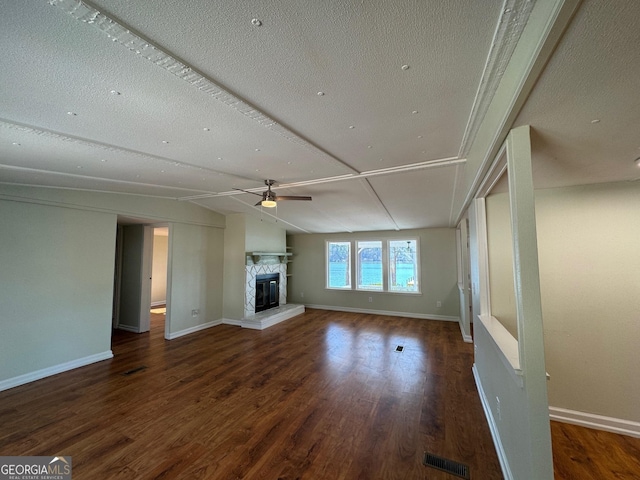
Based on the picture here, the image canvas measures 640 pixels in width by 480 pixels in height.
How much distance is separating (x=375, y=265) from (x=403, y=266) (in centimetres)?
76

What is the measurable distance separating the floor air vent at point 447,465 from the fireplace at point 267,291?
502 centimetres

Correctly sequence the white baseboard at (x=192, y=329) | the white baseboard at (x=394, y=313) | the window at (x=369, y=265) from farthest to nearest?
the window at (x=369, y=265), the white baseboard at (x=394, y=313), the white baseboard at (x=192, y=329)

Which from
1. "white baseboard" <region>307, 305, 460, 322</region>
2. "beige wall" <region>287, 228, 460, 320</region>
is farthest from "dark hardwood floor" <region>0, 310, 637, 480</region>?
"beige wall" <region>287, 228, 460, 320</region>

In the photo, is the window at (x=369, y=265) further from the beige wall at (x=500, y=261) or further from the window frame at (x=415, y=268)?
the beige wall at (x=500, y=261)

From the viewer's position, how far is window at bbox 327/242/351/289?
762 cm

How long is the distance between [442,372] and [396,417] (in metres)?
1.33

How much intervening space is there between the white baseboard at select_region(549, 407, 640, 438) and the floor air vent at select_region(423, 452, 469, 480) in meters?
1.36

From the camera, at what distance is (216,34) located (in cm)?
122

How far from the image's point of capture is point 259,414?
102 inches

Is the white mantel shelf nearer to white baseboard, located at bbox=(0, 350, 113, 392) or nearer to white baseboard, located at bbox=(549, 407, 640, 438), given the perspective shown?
white baseboard, located at bbox=(0, 350, 113, 392)

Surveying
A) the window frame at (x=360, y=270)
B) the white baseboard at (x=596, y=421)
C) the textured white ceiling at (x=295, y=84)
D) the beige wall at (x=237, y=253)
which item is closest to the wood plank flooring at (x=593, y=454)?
the white baseboard at (x=596, y=421)

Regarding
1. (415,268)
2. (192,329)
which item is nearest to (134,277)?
(192,329)

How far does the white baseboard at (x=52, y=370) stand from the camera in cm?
315

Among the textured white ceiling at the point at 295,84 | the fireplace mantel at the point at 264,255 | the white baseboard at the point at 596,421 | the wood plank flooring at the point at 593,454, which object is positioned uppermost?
the textured white ceiling at the point at 295,84
